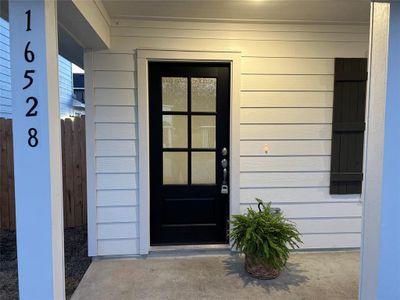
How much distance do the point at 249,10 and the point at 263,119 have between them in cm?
102

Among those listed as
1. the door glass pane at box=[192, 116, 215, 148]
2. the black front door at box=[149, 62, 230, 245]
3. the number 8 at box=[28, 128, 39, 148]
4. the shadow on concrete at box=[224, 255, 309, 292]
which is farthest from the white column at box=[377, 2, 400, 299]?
the number 8 at box=[28, 128, 39, 148]

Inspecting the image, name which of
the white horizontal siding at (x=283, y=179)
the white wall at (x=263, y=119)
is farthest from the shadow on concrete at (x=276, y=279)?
the white horizontal siding at (x=283, y=179)

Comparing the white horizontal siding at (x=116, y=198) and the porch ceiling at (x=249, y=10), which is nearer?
the porch ceiling at (x=249, y=10)

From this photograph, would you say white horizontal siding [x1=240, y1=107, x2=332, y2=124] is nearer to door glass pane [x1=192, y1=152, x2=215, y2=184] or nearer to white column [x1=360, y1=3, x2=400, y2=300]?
door glass pane [x1=192, y1=152, x2=215, y2=184]

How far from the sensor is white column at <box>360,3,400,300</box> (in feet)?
5.14

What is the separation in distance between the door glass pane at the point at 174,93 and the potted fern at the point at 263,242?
1.28 meters

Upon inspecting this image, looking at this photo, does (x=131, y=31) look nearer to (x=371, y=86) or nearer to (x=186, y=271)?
(x=371, y=86)

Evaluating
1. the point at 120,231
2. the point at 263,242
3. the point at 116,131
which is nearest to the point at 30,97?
the point at 116,131

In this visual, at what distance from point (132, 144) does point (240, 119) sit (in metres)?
1.10

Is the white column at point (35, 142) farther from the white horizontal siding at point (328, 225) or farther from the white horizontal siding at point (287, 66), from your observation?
the white horizontal siding at point (328, 225)

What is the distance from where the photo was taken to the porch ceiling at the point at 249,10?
243cm

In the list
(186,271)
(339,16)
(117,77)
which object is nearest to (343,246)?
(186,271)

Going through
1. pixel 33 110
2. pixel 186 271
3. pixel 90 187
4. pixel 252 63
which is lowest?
pixel 186 271

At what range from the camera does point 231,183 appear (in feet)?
9.66
